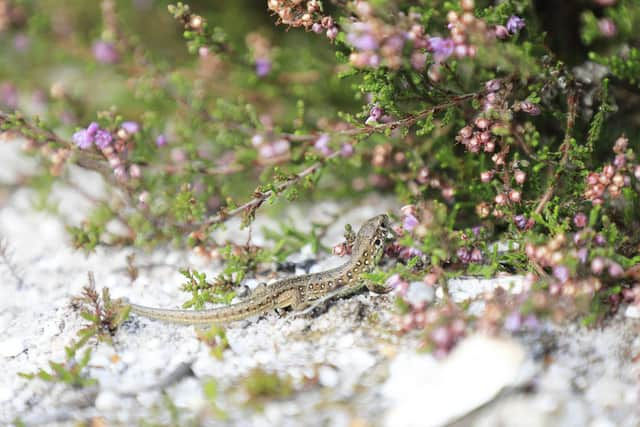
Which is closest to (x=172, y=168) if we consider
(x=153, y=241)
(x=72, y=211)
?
(x=153, y=241)

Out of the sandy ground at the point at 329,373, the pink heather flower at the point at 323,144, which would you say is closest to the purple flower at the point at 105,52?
the sandy ground at the point at 329,373

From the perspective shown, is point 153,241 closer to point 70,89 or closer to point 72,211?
point 72,211

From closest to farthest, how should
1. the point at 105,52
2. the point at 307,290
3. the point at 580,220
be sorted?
the point at 580,220
the point at 307,290
the point at 105,52

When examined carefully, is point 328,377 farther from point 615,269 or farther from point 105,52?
point 105,52

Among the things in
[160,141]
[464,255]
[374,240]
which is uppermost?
[160,141]

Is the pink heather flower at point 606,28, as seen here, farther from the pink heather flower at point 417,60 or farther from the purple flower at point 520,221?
the purple flower at point 520,221

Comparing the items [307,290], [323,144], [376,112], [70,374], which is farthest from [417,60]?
[70,374]

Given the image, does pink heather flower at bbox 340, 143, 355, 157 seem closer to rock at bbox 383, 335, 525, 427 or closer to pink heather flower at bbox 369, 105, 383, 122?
pink heather flower at bbox 369, 105, 383, 122
